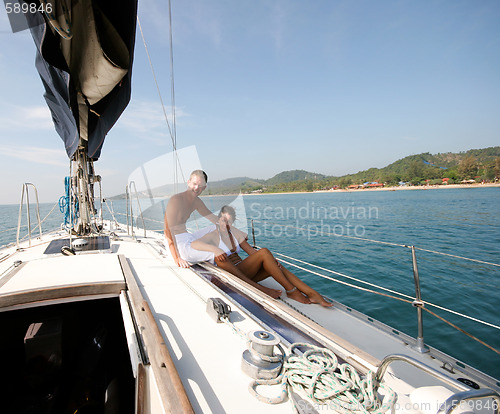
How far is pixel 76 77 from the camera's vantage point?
6.31ft

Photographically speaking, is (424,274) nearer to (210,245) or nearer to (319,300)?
(319,300)

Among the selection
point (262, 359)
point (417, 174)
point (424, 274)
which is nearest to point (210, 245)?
point (262, 359)

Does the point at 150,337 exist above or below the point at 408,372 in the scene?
above

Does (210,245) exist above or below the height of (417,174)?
below

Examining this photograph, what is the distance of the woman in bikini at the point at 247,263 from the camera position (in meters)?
2.10

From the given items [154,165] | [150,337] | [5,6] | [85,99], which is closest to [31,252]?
[154,165]

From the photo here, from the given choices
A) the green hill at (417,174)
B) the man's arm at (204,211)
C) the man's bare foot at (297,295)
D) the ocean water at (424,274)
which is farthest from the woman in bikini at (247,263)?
the green hill at (417,174)

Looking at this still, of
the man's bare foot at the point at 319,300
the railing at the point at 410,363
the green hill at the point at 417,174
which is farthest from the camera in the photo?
the green hill at the point at 417,174

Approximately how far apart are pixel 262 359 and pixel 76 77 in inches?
87.1

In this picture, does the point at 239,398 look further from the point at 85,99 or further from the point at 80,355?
the point at 85,99

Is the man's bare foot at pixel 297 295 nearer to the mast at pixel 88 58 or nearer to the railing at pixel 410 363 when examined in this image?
the railing at pixel 410 363

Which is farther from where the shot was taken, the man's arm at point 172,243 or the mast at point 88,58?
the man's arm at point 172,243

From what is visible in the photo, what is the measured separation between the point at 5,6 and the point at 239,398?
197 cm

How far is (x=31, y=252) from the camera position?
10.2ft
